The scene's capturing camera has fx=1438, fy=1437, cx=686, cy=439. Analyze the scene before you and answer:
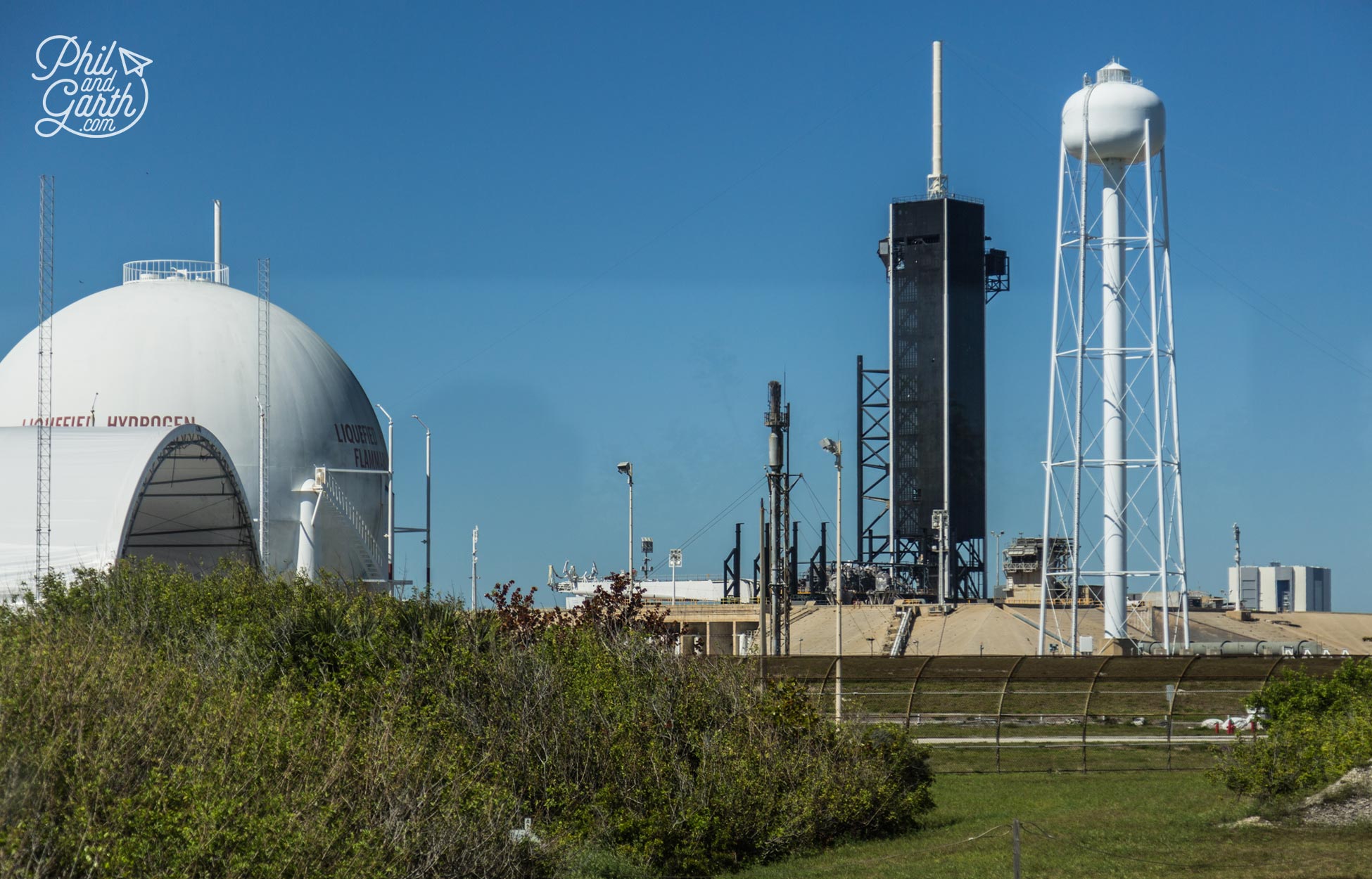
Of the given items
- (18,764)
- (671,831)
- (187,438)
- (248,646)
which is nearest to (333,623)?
(248,646)

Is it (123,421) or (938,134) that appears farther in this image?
(938,134)

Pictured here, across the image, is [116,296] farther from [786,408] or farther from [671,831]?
[671,831]

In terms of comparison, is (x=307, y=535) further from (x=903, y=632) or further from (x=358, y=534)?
(x=903, y=632)

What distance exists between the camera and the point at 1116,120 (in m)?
50.8

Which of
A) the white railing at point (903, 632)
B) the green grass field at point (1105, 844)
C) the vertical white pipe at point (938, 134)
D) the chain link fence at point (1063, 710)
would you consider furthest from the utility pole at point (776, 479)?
the vertical white pipe at point (938, 134)

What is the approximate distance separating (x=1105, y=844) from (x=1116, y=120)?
36.6 m

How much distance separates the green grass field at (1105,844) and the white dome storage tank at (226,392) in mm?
25190

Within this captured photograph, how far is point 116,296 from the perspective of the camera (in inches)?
1919

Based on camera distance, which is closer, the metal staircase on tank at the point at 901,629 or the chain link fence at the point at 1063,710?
the chain link fence at the point at 1063,710

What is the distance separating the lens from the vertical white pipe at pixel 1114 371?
5191 cm

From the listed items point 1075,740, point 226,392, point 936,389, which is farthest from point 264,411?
point 936,389

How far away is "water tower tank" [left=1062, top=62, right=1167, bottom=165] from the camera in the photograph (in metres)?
50.7

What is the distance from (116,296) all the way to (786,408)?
23.3 metres

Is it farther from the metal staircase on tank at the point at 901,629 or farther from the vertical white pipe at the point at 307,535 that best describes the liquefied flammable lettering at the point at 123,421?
the metal staircase on tank at the point at 901,629
